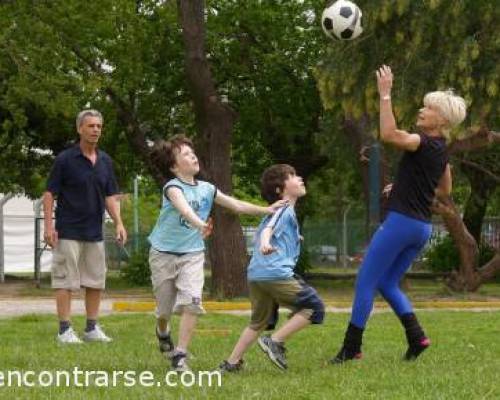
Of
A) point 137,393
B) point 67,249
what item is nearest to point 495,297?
point 67,249

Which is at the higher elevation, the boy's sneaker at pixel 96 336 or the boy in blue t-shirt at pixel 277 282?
the boy in blue t-shirt at pixel 277 282

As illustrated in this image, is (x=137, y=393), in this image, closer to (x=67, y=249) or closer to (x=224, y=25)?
(x=67, y=249)

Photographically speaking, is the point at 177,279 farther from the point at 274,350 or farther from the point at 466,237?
the point at 466,237

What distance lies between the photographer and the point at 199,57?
18.7m

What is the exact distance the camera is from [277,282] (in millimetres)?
6859

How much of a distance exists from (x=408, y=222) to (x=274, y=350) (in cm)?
124

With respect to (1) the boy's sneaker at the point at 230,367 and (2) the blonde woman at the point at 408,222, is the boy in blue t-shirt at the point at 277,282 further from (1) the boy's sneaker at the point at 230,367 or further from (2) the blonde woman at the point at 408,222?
(2) the blonde woman at the point at 408,222

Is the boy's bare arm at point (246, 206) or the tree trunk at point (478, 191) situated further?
the tree trunk at point (478, 191)

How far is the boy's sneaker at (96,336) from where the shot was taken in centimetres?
927

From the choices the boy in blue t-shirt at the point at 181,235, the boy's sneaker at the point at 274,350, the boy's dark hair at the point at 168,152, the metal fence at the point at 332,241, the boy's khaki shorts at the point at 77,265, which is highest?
the boy's dark hair at the point at 168,152

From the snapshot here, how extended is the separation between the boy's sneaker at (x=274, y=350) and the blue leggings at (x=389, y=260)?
0.63 m

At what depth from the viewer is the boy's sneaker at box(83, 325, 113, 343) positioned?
9.27 m

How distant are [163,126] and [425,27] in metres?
11.1

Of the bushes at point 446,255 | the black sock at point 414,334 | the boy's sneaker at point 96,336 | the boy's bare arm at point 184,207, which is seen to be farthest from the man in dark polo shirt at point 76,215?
the bushes at point 446,255
